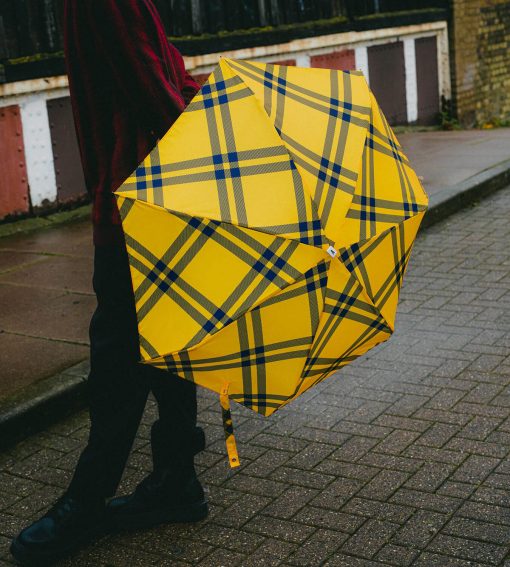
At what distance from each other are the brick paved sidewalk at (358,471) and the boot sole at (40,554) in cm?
4

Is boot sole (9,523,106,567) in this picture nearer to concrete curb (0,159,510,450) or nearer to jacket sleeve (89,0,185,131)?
concrete curb (0,159,510,450)

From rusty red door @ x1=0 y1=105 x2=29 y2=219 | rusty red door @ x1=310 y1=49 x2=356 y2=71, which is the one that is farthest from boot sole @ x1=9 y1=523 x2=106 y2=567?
rusty red door @ x1=310 y1=49 x2=356 y2=71

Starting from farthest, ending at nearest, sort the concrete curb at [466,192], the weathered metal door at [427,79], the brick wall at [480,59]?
1. the brick wall at [480,59]
2. the weathered metal door at [427,79]
3. the concrete curb at [466,192]

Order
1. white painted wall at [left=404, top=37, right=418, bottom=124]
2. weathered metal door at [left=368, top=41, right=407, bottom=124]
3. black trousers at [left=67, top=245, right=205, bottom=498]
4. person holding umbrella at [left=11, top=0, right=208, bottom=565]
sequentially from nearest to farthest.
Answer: person holding umbrella at [left=11, top=0, right=208, bottom=565]
black trousers at [left=67, top=245, right=205, bottom=498]
weathered metal door at [left=368, top=41, right=407, bottom=124]
white painted wall at [left=404, top=37, right=418, bottom=124]

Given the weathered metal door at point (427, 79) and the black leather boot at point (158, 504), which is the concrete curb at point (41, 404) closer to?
the black leather boot at point (158, 504)

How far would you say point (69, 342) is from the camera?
16.9 feet

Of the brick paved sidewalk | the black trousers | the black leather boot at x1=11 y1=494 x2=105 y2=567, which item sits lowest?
the brick paved sidewalk

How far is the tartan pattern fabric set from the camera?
251 centimetres

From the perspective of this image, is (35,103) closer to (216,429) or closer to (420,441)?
(216,429)

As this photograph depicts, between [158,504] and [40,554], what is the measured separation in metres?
0.45

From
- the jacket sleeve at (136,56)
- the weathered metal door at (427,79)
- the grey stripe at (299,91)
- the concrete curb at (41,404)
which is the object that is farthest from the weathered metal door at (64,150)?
the weathered metal door at (427,79)

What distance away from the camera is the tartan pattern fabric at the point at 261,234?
251cm

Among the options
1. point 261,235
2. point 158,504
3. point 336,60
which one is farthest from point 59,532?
point 336,60

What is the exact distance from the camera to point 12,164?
25.8 ft
